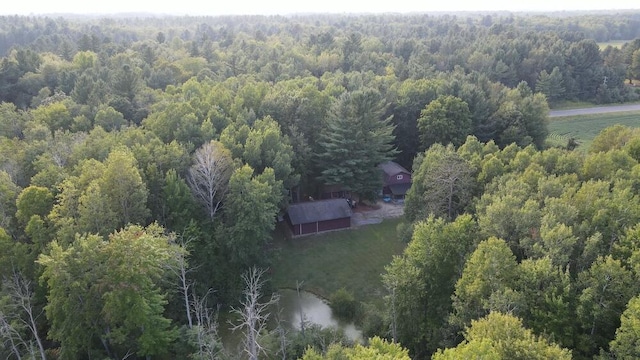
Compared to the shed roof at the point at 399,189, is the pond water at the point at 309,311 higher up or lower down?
lower down

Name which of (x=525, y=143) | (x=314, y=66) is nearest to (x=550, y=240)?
(x=525, y=143)

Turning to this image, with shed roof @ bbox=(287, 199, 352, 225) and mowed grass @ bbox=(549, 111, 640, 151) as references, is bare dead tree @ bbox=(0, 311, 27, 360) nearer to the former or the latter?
shed roof @ bbox=(287, 199, 352, 225)

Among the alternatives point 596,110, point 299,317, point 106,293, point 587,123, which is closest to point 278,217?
point 299,317

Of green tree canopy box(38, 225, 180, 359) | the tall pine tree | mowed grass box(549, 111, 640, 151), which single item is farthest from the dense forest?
mowed grass box(549, 111, 640, 151)

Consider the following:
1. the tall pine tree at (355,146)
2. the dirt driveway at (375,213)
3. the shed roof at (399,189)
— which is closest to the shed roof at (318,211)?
the dirt driveway at (375,213)

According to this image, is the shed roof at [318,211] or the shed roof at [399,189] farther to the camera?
the shed roof at [399,189]

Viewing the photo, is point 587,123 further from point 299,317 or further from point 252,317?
point 252,317

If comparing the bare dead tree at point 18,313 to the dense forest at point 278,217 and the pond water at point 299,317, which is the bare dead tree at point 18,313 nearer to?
the dense forest at point 278,217
